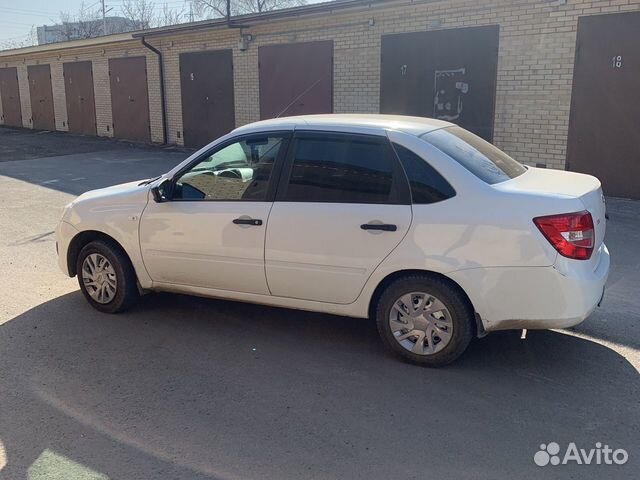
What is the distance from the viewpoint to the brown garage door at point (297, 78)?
14.7 metres

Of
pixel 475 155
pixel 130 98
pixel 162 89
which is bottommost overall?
pixel 475 155

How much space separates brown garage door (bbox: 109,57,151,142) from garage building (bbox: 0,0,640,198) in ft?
0.23

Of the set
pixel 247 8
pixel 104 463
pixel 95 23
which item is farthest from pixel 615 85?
pixel 95 23

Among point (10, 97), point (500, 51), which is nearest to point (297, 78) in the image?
point (500, 51)

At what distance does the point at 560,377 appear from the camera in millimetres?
4125

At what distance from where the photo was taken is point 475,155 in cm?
453

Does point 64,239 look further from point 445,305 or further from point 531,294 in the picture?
point 531,294

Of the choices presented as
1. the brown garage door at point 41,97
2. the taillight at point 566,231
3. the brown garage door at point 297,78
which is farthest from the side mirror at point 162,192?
the brown garage door at point 41,97

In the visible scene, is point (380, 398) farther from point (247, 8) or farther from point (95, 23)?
point (95, 23)

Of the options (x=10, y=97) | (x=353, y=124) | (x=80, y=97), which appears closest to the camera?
(x=353, y=124)

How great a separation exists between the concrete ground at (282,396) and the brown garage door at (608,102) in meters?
5.19

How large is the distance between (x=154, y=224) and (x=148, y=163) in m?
12.0

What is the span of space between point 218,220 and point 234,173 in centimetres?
40

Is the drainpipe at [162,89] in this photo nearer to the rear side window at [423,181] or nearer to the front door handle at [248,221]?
the front door handle at [248,221]
